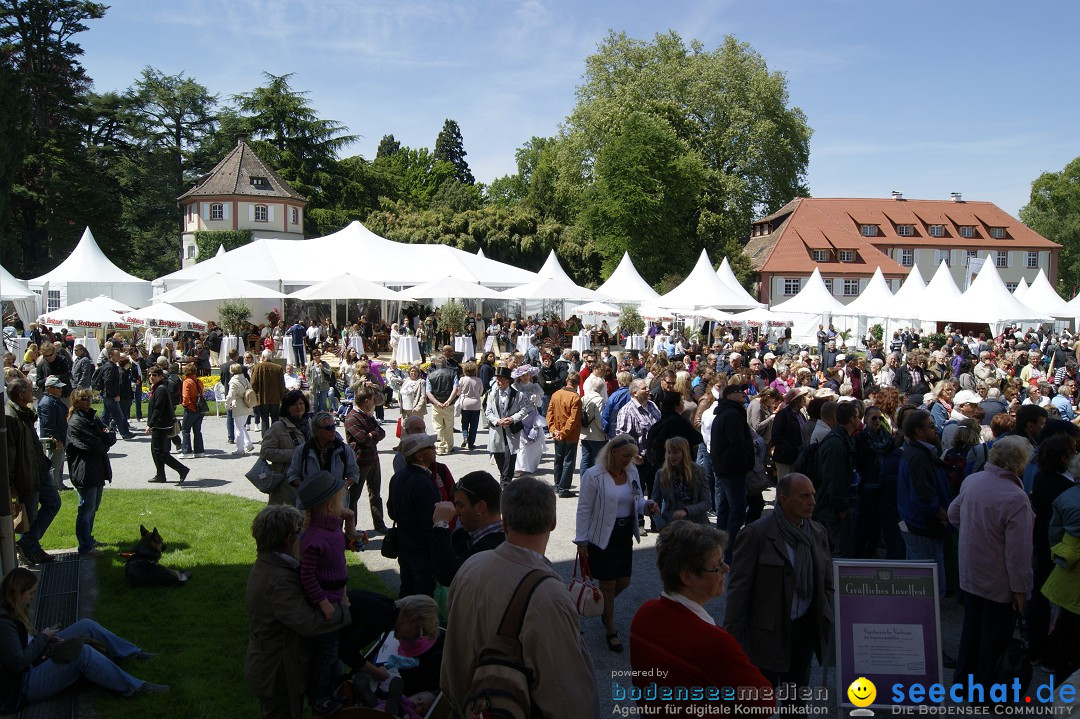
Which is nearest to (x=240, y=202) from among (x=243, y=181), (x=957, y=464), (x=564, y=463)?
(x=243, y=181)

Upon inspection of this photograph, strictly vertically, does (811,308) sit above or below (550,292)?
below

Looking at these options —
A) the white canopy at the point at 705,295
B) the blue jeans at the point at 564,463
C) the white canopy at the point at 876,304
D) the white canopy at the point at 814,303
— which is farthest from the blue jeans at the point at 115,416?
the white canopy at the point at 876,304

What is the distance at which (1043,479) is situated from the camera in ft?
18.0

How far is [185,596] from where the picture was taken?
696 centimetres

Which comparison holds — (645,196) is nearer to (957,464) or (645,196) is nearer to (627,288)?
(627,288)

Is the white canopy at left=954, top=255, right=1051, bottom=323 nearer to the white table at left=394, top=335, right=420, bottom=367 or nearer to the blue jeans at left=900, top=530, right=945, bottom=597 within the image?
the white table at left=394, top=335, right=420, bottom=367

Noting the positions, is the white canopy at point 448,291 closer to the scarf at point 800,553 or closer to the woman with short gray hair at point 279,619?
the woman with short gray hair at point 279,619

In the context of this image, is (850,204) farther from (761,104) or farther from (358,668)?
(358,668)

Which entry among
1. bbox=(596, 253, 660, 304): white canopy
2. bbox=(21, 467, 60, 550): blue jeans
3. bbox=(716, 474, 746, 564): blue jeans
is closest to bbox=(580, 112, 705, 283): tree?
bbox=(596, 253, 660, 304): white canopy

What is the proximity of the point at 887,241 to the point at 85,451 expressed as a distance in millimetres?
64048

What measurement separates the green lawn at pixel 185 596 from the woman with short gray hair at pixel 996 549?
445cm

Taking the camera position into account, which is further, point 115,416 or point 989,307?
point 989,307

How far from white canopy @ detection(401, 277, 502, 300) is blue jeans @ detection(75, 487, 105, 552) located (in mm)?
18216

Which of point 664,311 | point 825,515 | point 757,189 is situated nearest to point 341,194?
point 757,189
